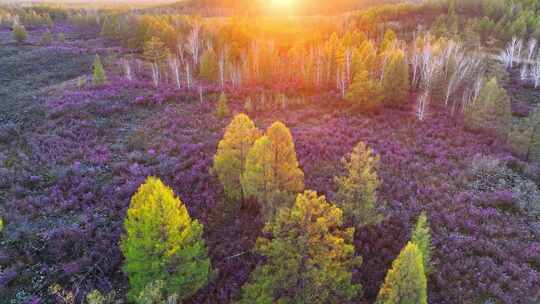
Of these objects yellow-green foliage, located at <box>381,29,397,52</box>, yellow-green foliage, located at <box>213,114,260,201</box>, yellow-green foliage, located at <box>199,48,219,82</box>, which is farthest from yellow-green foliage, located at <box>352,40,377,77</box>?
yellow-green foliage, located at <box>213,114,260,201</box>

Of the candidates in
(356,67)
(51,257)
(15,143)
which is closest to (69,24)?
(15,143)

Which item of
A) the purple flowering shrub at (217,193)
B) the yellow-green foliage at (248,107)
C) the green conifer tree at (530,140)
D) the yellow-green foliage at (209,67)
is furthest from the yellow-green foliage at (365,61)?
the yellow-green foliage at (209,67)

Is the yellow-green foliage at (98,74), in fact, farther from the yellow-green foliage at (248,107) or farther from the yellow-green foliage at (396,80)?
the yellow-green foliage at (396,80)

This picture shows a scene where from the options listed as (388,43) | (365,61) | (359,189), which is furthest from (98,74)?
(388,43)

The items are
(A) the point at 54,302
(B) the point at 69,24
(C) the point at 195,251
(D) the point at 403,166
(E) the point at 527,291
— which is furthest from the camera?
(B) the point at 69,24

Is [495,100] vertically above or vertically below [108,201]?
above

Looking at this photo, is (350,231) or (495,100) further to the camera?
(495,100)

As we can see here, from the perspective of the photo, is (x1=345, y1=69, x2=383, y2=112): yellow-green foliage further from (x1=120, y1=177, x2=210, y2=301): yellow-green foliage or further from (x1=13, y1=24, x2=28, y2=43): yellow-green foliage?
(x1=13, y1=24, x2=28, y2=43): yellow-green foliage

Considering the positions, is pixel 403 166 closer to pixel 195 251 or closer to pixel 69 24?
pixel 195 251
